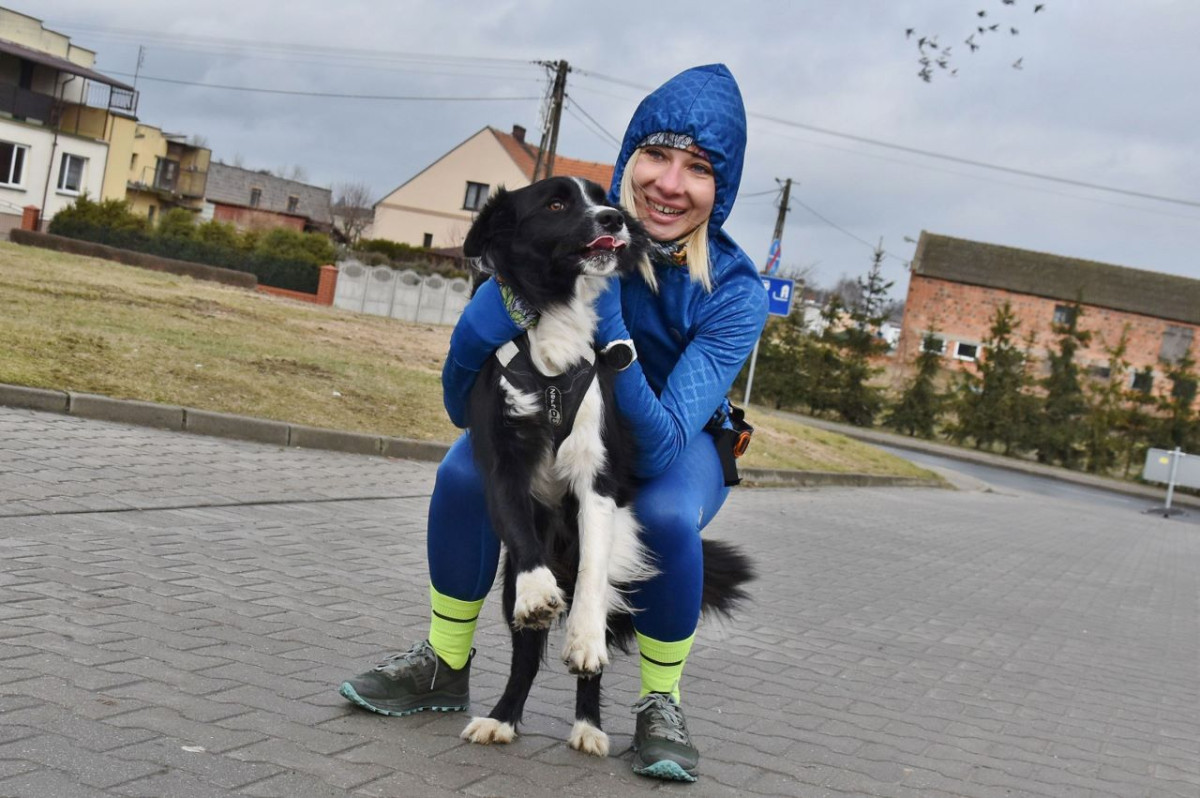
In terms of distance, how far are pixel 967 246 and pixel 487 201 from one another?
5813 cm

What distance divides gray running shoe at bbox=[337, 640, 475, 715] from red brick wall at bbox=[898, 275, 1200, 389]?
173 feet

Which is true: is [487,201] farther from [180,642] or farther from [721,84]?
[180,642]

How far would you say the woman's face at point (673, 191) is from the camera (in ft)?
13.1

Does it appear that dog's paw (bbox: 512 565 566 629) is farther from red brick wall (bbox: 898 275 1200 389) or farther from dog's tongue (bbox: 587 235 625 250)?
red brick wall (bbox: 898 275 1200 389)

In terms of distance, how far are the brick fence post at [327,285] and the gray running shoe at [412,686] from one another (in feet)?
91.2

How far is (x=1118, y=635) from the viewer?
831cm

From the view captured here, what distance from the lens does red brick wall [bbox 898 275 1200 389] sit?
55.5m

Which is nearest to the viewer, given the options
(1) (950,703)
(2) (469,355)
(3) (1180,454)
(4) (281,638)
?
(2) (469,355)

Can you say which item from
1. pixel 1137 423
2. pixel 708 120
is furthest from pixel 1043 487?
pixel 708 120

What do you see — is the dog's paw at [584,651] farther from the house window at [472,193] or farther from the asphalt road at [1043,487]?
the house window at [472,193]

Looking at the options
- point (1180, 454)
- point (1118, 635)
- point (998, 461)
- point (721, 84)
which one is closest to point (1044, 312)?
point (998, 461)

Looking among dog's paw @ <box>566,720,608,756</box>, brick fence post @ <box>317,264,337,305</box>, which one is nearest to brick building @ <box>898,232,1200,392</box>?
brick fence post @ <box>317,264,337,305</box>

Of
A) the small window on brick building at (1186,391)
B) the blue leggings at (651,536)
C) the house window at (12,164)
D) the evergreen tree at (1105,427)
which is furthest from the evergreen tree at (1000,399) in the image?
the house window at (12,164)

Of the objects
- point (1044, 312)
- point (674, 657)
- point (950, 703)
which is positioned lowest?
point (950, 703)
